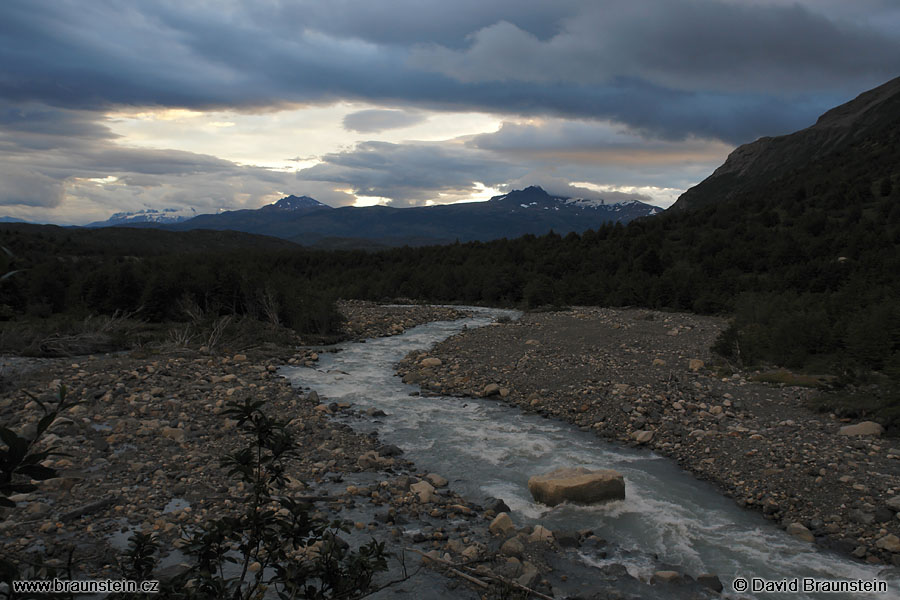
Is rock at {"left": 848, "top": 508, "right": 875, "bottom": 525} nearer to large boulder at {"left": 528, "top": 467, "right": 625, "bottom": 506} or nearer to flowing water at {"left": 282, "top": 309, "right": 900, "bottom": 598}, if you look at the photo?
flowing water at {"left": 282, "top": 309, "right": 900, "bottom": 598}

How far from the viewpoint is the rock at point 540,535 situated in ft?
20.4

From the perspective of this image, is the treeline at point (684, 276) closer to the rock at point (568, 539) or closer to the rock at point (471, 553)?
the rock at point (568, 539)

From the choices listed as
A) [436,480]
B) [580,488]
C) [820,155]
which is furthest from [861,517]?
Result: [820,155]

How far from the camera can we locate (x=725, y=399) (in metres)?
11.1

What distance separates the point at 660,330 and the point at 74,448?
60.2ft

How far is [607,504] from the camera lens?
7.26 meters

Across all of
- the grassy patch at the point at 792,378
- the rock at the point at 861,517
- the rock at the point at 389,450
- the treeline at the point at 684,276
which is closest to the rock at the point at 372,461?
the rock at the point at 389,450

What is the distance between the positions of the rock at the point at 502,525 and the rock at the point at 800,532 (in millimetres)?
3410

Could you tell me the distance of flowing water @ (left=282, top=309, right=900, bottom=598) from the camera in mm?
5926

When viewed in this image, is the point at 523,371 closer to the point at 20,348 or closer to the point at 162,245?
the point at 20,348

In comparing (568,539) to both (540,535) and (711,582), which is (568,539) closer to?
(540,535)

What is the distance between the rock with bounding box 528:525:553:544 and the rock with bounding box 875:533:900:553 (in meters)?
3.66

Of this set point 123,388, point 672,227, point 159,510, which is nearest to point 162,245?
point 672,227

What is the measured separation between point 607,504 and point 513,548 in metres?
1.97
